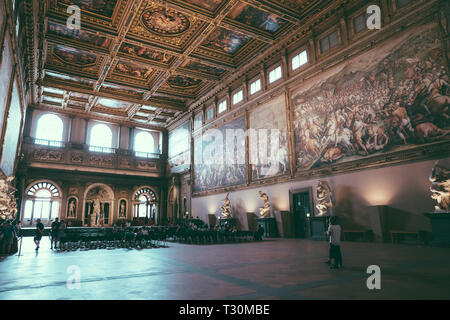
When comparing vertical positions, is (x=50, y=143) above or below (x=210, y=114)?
below

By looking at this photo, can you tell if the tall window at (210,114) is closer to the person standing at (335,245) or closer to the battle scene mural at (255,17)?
the battle scene mural at (255,17)

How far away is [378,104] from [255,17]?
805cm

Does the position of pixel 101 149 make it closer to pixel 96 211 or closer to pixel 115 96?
pixel 96 211

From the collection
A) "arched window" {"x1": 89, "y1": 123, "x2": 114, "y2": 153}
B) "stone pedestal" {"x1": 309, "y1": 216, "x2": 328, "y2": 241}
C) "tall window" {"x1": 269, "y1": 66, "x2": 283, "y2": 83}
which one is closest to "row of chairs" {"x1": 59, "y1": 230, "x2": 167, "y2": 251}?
"stone pedestal" {"x1": 309, "y1": 216, "x2": 328, "y2": 241}

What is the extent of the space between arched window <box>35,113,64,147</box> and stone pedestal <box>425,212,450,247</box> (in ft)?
87.3

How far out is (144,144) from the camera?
99.6 feet

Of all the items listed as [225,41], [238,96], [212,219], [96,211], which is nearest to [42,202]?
[96,211]

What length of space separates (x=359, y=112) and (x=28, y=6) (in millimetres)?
15045

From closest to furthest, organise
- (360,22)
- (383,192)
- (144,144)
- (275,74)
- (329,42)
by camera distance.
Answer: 1. (383,192)
2. (360,22)
3. (329,42)
4. (275,74)
5. (144,144)

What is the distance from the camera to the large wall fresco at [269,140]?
1600cm

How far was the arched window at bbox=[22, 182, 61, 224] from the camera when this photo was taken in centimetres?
2361

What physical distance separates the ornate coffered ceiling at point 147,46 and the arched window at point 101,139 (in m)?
2.86

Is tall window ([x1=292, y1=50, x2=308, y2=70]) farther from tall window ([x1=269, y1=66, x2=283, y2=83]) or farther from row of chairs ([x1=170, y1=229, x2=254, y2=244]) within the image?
row of chairs ([x1=170, y1=229, x2=254, y2=244])

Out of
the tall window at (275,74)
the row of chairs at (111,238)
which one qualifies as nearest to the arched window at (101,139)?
the row of chairs at (111,238)
